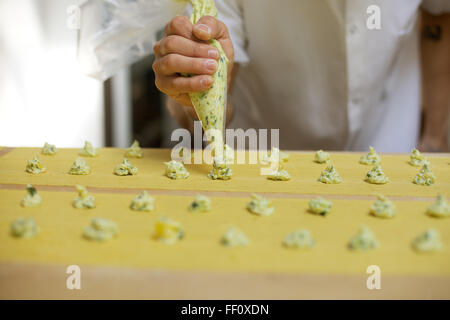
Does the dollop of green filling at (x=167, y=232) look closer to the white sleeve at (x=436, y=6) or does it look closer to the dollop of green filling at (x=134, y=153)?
the dollop of green filling at (x=134, y=153)

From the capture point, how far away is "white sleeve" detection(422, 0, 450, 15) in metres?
1.26

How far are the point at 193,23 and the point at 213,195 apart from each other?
14.1 inches

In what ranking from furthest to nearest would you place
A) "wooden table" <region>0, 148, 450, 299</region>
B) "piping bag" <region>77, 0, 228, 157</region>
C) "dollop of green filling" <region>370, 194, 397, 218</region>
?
1. "piping bag" <region>77, 0, 228, 157</region>
2. "dollop of green filling" <region>370, 194, 397, 218</region>
3. "wooden table" <region>0, 148, 450, 299</region>

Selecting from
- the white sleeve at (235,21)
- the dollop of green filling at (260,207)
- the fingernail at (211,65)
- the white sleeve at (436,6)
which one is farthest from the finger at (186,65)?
the white sleeve at (436,6)

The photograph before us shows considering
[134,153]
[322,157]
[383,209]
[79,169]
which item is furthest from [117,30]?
[383,209]

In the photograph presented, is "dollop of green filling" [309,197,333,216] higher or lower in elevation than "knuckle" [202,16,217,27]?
lower

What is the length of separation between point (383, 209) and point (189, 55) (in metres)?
0.44

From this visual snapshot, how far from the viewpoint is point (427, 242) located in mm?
505

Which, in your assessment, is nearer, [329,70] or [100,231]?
[100,231]

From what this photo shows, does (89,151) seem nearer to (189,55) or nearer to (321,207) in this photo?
(189,55)

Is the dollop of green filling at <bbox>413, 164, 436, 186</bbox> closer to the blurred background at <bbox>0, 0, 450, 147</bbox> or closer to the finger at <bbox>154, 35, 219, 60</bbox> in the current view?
the finger at <bbox>154, 35, 219, 60</bbox>

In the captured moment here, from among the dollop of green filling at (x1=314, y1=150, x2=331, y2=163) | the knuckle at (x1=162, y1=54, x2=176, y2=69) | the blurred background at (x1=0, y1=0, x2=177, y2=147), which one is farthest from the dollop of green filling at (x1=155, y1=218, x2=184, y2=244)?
the blurred background at (x1=0, y1=0, x2=177, y2=147)

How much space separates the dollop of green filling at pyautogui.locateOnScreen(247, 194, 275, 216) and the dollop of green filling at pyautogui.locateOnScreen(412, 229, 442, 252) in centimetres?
20

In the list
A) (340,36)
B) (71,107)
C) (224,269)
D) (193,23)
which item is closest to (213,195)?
(224,269)
